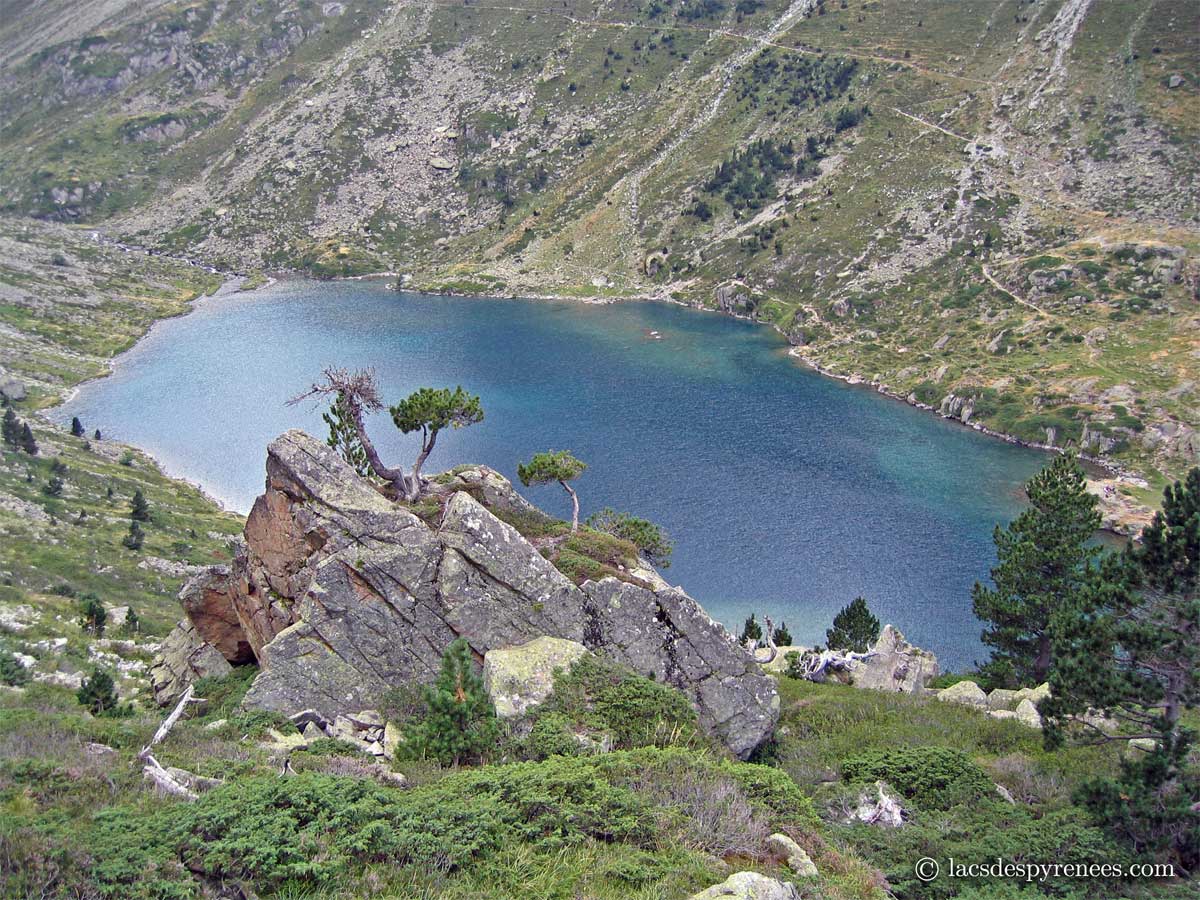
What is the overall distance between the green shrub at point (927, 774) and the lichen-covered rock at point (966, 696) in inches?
438

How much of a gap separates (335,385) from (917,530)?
61467 mm

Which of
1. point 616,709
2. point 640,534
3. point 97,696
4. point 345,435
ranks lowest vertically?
point 97,696

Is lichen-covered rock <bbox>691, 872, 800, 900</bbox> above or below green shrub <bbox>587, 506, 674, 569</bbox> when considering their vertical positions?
below

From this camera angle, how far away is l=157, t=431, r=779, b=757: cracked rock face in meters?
25.1

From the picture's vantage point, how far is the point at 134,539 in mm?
60594

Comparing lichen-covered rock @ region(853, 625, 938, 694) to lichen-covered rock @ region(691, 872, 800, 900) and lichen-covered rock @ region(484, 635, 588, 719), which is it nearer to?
lichen-covered rock @ region(484, 635, 588, 719)

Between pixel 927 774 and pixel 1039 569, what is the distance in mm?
23927

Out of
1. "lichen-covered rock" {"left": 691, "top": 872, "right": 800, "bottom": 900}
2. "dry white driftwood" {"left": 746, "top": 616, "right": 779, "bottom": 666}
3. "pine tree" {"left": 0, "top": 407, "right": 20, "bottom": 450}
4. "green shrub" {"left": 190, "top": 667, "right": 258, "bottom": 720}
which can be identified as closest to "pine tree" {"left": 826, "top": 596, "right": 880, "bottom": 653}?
"dry white driftwood" {"left": 746, "top": 616, "right": 779, "bottom": 666}

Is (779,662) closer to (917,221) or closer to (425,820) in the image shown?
(425,820)

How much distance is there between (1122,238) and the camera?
389 feet

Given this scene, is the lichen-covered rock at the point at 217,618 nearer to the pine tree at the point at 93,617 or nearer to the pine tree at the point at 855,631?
the pine tree at the point at 93,617

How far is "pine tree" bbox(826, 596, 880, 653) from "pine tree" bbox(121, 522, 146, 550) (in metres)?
53.5

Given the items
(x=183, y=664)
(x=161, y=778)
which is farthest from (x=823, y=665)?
(x=161, y=778)

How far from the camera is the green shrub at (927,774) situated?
2148 centimetres
